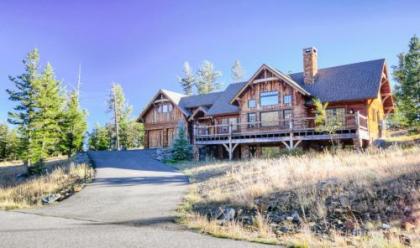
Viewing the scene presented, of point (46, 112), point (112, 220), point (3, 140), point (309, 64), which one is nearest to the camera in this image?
point (112, 220)

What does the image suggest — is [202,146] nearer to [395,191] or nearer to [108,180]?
[108,180]

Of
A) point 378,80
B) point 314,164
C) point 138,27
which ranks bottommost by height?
point 314,164

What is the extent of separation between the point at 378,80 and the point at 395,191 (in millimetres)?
17348

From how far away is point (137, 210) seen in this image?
10500 mm

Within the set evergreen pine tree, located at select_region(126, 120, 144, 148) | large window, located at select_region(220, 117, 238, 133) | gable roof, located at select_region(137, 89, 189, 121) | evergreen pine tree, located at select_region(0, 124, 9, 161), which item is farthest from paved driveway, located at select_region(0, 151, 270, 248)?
evergreen pine tree, located at select_region(0, 124, 9, 161)

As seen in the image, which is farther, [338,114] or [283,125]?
[283,125]

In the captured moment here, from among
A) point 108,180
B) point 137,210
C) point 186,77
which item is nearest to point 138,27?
point 108,180

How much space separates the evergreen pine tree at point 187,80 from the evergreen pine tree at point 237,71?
8.51m

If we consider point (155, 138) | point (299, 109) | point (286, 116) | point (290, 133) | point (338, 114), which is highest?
point (299, 109)

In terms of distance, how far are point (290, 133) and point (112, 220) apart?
1630 centimetres

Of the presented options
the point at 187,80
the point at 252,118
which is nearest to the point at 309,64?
the point at 252,118

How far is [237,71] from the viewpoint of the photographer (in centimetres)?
6706

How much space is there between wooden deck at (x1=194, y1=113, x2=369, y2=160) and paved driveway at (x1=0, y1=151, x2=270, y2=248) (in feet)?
30.7

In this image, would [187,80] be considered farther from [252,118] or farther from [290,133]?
[290,133]
